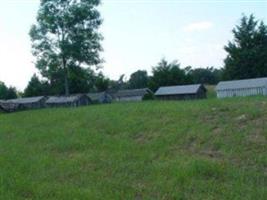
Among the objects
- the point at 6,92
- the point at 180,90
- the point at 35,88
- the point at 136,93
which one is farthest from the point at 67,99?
the point at 6,92

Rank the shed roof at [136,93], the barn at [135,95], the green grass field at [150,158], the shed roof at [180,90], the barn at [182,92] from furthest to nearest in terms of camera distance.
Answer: the shed roof at [136,93] → the barn at [135,95] → the shed roof at [180,90] → the barn at [182,92] → the green grass field at [150,158]

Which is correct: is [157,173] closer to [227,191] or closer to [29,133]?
[227,191]

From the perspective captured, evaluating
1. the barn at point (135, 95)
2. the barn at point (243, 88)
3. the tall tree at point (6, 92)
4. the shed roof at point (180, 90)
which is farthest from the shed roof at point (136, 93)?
the tall tree at point (6, 92)

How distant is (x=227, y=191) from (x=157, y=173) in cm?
156

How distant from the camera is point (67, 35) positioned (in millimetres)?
35406

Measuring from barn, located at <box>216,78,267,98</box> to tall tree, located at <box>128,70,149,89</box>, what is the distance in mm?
34809

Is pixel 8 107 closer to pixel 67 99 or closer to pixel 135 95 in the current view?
pixel 67 99

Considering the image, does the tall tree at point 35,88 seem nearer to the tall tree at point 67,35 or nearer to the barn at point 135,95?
the barn at point 135,95

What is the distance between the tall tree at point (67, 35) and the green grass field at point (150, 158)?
21.4 metres

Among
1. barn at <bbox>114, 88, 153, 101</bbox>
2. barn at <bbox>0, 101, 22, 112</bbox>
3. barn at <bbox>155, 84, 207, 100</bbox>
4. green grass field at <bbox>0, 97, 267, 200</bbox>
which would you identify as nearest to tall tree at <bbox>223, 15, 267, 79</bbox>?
barn at <bbox>155, 84, 207, 100</bbox>

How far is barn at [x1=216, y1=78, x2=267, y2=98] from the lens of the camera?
3969cm

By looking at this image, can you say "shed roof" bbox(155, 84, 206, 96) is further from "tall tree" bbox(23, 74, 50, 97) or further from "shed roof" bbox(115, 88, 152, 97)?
"tall tree" bbox(23, 74, 50, 97)

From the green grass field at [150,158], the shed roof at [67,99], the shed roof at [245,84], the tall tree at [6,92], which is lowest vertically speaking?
the green grass field at [150,158]

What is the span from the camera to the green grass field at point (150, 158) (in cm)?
673
